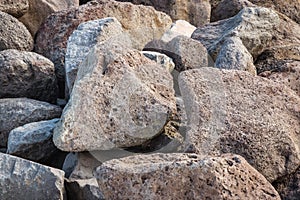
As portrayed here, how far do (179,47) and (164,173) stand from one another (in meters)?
1.68

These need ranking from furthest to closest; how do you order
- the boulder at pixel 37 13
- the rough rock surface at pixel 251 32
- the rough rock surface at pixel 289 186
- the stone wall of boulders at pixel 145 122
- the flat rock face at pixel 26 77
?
the boulder at pixel 37 13, the rough rock surface at pixel 251 32, the flat rock face at pixel 26 77, the rough rock surface at pixel 289 186, the stone wall of boulders at pixel 145 122

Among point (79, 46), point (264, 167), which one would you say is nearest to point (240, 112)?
point (264, 167)

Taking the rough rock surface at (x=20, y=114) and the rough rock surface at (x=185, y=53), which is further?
the rough rock surface at (x=185, y=53)

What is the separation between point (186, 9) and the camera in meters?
5.49

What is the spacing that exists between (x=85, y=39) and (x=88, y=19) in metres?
0.61

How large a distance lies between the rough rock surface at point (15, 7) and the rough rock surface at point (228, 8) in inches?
73.4

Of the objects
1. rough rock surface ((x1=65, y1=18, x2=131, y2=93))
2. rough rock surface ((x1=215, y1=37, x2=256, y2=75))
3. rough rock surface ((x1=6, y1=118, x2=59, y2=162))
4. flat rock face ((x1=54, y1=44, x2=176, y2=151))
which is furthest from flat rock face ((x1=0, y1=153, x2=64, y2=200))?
rough rock surface ((x1=215, y1=37, x2=256, y2=75))

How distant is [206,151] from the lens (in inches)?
105

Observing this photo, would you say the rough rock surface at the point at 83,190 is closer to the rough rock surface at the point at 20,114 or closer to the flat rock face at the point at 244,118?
the flat rock face at the point at 244,118

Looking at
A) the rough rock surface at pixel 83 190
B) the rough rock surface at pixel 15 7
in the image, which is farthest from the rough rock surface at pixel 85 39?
the rough rock surface at pixel 15 7

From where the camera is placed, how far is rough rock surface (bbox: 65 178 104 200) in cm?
250

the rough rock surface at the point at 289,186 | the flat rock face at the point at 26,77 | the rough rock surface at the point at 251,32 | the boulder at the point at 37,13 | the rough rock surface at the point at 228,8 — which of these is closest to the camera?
the rough rock surface at the point at 289,186

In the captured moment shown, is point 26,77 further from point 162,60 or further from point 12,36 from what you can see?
point 162,60

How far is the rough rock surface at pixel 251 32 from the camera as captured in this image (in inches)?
162
